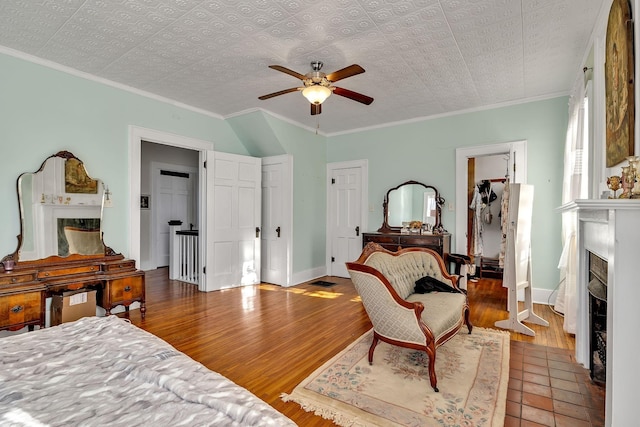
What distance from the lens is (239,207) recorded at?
5.25 metres

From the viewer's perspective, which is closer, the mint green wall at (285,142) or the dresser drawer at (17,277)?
the dresser drawer at (17,277)

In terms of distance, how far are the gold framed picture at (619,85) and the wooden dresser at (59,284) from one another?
4.42 m

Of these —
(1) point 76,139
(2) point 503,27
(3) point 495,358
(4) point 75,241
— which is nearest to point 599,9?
(2) point 503,27

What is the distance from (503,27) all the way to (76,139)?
442cm

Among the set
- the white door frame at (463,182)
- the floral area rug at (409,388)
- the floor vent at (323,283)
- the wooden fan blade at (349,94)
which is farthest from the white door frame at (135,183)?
the white door frame at (463,182)

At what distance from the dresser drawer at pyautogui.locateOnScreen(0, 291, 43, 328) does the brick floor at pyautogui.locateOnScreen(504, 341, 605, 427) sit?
3818mm

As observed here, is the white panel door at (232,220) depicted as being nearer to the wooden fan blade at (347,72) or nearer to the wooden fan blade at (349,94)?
the wooden fan blade at (349,94)

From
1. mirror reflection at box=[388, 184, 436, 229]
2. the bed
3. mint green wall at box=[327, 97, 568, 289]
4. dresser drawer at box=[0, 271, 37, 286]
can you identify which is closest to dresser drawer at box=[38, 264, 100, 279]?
dresser drawer at box=[0, 271, 37, 286]

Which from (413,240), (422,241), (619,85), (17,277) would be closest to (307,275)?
(413,240)

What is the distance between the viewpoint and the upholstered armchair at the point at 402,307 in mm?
2281

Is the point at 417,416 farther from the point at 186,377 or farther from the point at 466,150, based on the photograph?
the point at 466,150

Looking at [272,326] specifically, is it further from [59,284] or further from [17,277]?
[17,277]

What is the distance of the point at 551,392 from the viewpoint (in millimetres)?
2182

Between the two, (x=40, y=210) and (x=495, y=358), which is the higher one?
(x=40, y=210)
